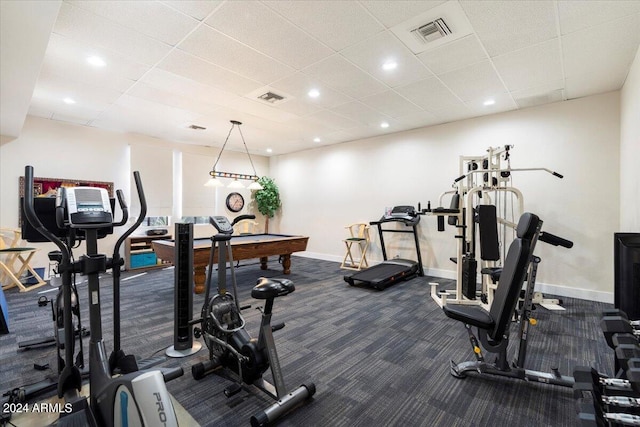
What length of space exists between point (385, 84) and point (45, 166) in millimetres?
6049

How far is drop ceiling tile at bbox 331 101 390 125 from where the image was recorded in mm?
4621

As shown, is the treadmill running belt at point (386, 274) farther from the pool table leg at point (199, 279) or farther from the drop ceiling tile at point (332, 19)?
the drop ceiling tile at point (332, 19)

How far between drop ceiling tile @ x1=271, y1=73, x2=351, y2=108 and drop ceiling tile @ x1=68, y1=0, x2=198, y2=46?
A: 1.30 metres

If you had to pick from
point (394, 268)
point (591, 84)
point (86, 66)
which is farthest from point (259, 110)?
point (591, 84)

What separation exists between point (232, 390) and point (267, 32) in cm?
295

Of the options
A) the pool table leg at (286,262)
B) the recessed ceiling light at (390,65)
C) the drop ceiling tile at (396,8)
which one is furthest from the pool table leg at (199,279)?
the drop ceiling tile at (396,8)

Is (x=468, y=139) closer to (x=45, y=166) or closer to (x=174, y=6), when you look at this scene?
(x=174, y=6)

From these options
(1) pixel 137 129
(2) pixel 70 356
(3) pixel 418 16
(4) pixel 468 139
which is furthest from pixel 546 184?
(1) pixel 137 129

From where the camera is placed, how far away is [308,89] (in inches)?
155

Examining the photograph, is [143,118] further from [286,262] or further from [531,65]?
[531,65]

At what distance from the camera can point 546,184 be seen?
14.7 ft

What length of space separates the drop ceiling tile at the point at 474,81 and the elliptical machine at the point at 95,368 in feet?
11.9

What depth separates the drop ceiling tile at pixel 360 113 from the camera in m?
4.62

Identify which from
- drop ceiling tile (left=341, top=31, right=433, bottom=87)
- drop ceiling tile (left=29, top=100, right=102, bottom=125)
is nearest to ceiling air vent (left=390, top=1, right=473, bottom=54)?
drop ceiling tile (left=341, top=31, right=433, bottom=87)
